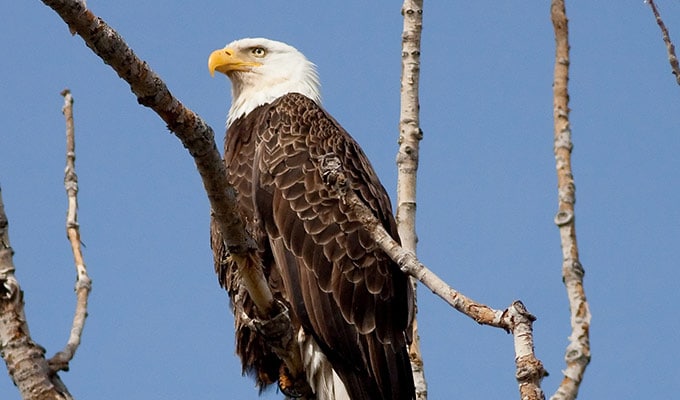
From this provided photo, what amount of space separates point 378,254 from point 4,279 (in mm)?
3332

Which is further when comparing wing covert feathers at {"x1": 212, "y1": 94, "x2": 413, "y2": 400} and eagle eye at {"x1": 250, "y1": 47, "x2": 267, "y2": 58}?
eagle eye at {"x1": 250, "y1": 47, "x2": 267, "y2": 58}

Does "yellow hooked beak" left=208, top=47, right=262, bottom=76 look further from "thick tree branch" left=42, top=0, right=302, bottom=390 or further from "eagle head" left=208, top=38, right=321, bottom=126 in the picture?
"thick tree branch" left=42, top=0, right=302, bottom=390

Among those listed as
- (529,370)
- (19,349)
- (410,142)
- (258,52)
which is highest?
(258,52)

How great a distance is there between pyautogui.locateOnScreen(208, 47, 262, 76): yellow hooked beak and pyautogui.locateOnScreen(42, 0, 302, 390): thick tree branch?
3156mm

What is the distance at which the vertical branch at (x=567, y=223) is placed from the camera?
120 inches

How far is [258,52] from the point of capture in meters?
8.23

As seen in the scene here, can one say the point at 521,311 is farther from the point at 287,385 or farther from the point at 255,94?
the point at 255,94

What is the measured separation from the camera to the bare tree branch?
345cm

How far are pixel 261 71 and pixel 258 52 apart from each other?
230mm

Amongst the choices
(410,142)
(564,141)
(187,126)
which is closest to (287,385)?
(410,142)

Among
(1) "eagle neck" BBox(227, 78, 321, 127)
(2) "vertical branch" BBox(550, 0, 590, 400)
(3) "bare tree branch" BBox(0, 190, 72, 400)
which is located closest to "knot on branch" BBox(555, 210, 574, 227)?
(2) "vertical branch" BBox(550, 0, 590, 400)

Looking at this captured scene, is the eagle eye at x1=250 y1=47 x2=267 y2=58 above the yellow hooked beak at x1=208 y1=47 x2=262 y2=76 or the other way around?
above

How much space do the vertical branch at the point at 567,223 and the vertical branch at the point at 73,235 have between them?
1.56m

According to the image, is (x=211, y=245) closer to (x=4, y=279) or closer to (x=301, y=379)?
(x=301, y=379)
